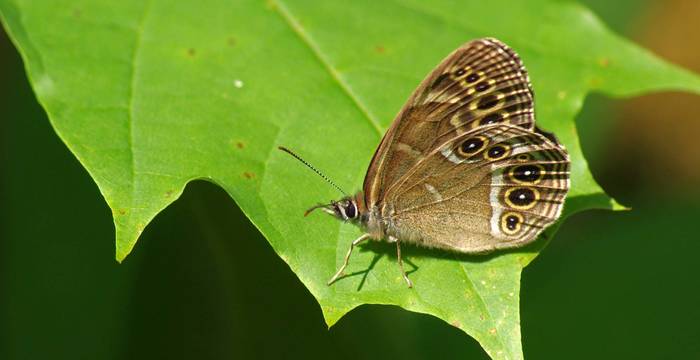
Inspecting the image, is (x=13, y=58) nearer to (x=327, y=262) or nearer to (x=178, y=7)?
(x=178, y=7)

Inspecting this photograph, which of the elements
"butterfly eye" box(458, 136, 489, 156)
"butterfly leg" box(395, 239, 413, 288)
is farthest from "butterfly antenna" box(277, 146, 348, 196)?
"butterfly eye" box(458, 136, 489, 156)

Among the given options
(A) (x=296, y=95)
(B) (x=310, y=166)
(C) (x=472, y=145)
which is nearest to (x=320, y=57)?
(A) (x=296, y=95)

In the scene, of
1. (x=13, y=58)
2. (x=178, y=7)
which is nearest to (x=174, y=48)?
(x=178, y=7)

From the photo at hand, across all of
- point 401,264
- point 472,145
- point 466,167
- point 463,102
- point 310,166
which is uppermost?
point 463,102

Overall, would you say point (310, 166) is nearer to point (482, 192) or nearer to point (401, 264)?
point (401, 264)

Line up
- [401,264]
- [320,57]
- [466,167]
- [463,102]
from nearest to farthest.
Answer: [401,264] → [463,102] → [466,167] → [320,57]

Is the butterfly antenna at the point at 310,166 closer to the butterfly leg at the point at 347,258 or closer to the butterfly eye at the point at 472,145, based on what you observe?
the butterfly leg at the point at 347,258

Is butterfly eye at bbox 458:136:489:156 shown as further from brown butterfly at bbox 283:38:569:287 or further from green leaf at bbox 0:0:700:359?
green leaf at bbox 0:0:700:359
